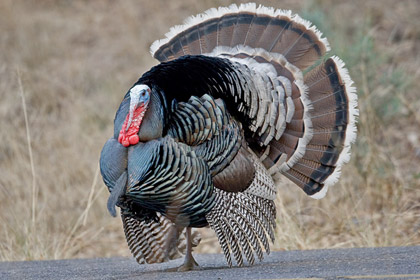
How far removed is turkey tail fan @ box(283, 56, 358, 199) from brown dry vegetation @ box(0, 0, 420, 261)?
676mm

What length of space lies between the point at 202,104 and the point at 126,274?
1.21 meters

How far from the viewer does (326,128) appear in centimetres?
567

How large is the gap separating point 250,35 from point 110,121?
5.33 metres

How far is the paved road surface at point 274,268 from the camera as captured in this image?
409 centimetres

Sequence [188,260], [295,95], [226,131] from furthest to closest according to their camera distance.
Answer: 1. [295,95]
2. [188,260]
3. [226,131]

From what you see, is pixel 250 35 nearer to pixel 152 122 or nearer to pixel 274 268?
pixel 152 122

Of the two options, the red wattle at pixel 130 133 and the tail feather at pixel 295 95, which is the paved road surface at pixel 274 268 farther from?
the red wattle at pixel 130 133

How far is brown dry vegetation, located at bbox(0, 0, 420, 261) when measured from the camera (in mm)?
6844

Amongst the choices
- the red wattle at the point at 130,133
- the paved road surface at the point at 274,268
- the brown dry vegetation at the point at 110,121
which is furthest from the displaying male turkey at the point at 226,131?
the brown dry vegetation at the point at 110,121

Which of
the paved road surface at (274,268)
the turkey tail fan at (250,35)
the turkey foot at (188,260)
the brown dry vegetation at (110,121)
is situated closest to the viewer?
the paved road surface at (274,268)

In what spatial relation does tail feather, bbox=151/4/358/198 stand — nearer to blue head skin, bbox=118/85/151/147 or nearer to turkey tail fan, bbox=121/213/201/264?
turkey tail fan, bbox=121/213/201/264

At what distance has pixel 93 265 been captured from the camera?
550 centimetres

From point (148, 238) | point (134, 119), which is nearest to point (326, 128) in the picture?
point (148, 238)

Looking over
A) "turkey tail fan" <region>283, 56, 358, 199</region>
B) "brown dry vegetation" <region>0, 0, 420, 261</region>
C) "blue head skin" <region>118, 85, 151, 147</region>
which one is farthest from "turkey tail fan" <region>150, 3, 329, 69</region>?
"blue head skin" <region>118, 85, 151, 147</region>
